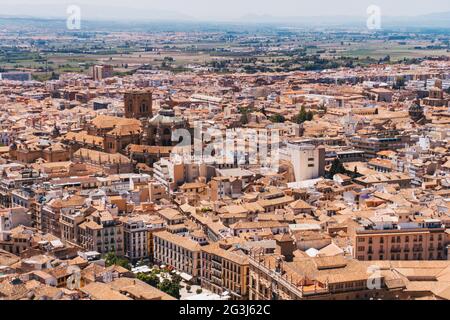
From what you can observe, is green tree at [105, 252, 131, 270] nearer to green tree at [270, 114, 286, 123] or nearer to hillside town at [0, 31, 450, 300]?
hillside town at [0, 31, 450, 300]

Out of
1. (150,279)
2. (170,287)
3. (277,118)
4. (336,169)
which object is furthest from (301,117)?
(170,287)

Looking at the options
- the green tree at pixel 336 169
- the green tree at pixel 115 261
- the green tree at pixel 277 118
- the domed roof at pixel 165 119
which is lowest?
the green tree at pixel 115 261

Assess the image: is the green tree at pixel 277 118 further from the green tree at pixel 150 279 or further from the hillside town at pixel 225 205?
the green tree at pixel 150 279

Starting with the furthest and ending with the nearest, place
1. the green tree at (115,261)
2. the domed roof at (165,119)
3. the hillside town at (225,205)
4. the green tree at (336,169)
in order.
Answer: the domed roof at (165,119), the green tree at (336,169), the green tree at (115,261), the hillside town at (225,205)

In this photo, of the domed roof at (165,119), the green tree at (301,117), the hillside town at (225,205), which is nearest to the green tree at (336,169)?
the hillside town at (225,205)

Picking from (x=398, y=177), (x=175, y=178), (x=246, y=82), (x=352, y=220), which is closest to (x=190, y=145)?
(x=175, y=178)

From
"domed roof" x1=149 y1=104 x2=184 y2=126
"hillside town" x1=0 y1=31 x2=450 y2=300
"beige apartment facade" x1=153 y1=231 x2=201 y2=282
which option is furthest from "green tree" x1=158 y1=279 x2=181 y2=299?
"domed roof" x1=149 y1=104 x2=184 y2=126

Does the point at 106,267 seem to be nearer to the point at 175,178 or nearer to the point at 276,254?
the point at 276,254

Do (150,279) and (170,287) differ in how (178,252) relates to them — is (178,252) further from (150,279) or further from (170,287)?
(170,287)

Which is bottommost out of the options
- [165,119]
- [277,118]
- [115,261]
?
[115,261]
